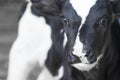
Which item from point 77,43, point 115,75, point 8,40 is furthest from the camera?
point 8,40

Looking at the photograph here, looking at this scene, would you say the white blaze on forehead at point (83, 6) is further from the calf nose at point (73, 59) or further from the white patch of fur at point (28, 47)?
the white patch of fur at point (28, 47)

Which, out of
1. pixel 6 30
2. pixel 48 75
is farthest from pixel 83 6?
pixel 6 30

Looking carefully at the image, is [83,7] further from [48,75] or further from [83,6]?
[48,75]

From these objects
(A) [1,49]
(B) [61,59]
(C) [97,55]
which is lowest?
(A) [1,49]

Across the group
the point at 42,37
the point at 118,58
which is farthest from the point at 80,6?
the point at 42,37

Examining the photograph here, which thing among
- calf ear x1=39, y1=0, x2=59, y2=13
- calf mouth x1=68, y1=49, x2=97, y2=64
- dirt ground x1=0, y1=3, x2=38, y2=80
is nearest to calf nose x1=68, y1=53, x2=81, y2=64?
calf mouth x1=68, y1=49, x2=97, y2=64

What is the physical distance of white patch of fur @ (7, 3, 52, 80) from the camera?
162cm

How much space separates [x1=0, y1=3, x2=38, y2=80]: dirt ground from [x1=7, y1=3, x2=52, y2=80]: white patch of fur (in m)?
0.17

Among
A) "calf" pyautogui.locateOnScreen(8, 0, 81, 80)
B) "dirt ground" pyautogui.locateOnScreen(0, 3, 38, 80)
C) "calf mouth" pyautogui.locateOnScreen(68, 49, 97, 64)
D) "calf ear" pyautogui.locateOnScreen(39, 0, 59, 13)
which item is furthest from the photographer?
"dirt ground" pyautogui.locateOnScreen(0, 3, 38, 80)

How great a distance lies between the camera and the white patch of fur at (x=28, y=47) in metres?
1.62

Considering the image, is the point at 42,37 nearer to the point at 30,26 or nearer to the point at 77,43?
the point at 30,26

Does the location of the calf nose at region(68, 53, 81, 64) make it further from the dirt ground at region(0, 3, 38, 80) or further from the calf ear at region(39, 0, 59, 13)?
the dirt ground at region(0, 3, 38, 80)

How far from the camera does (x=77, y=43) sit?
1289mm

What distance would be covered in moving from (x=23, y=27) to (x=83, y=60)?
1.23 ft
